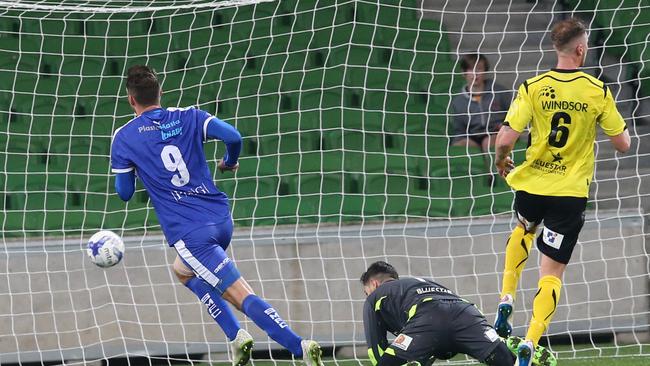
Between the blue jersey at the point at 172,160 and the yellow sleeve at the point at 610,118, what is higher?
the yellow sleeve at the point at 610,118

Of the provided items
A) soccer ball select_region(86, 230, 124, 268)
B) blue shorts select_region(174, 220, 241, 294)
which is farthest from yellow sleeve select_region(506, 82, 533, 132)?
soccer ball select_region(86, 230, 124, 268)

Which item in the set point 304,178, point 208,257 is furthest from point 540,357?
point 304,178

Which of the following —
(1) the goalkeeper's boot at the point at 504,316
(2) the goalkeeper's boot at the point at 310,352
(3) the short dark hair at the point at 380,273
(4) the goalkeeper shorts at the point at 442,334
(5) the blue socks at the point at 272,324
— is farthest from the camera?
(3) the short dark hair at the point at 380,273

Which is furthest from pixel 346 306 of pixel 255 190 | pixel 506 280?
pixel 506 280

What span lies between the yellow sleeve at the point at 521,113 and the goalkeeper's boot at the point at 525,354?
1154 millimetres

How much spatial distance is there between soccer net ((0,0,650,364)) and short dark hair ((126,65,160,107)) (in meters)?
2.05

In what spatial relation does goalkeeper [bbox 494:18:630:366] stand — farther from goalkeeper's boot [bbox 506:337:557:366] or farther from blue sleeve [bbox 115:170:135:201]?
blue sleeve [bbox 115:170:135:201]

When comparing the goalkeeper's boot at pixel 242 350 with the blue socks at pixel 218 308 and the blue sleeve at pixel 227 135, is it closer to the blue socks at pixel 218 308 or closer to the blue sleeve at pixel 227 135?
the blue socks at pixel 218 308

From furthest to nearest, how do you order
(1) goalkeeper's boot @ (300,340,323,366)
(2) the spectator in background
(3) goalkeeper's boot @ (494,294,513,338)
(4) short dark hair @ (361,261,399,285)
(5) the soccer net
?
(2) the spectator in background → (5) the soccer net → (4) short dark hair @ (361,261,399,285) → (3) goalkeeper's boot @ (494,294,513,338) → (1) goalkeeper's boot @ (300,340,323,366)

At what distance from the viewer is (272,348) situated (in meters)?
9.22

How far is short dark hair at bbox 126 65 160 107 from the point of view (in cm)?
675

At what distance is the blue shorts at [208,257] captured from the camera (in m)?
6.73

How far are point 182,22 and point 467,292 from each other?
405cm

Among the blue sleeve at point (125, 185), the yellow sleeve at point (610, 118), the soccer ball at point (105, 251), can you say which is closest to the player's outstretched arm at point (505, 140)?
the yellow sleeve at point (610, 118)
